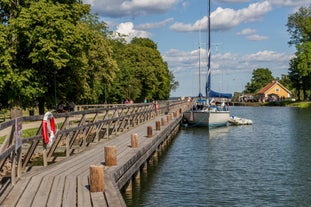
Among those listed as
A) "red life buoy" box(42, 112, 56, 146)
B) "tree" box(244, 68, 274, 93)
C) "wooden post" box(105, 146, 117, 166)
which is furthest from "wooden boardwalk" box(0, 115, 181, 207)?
"tree" box(244, 68, 274, 93)

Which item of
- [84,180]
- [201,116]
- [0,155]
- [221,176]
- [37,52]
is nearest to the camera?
[0,155]

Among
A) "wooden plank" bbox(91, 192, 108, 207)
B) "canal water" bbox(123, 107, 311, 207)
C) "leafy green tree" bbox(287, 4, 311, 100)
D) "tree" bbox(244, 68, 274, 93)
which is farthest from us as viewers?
"tree" bbox(244, 68, 274, 93)

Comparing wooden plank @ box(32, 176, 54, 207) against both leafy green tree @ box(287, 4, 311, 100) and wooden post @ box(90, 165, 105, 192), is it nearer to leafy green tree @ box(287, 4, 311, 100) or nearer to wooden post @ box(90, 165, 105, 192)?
wooden post @ box(90, 165, 105, 192)

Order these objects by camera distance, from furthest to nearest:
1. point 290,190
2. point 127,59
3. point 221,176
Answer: point 127,59
point 221,176
point 290,190

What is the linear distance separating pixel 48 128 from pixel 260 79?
182570 millimetres

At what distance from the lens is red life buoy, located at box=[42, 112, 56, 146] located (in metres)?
13.3

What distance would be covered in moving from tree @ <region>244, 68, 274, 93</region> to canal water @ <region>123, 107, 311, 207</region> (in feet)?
523

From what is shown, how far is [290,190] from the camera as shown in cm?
1661

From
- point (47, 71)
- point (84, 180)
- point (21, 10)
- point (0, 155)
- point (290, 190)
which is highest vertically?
point (21, 10)

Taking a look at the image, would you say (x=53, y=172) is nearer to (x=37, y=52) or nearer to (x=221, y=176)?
(x=221, y=176)

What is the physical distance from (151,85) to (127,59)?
7.03m

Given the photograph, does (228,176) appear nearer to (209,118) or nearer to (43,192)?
(43,192)

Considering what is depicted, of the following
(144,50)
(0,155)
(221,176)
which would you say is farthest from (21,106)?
(144,50)

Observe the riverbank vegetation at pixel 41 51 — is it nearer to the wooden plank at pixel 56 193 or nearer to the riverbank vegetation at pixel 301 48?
the wooden plank at pixel 56 193
